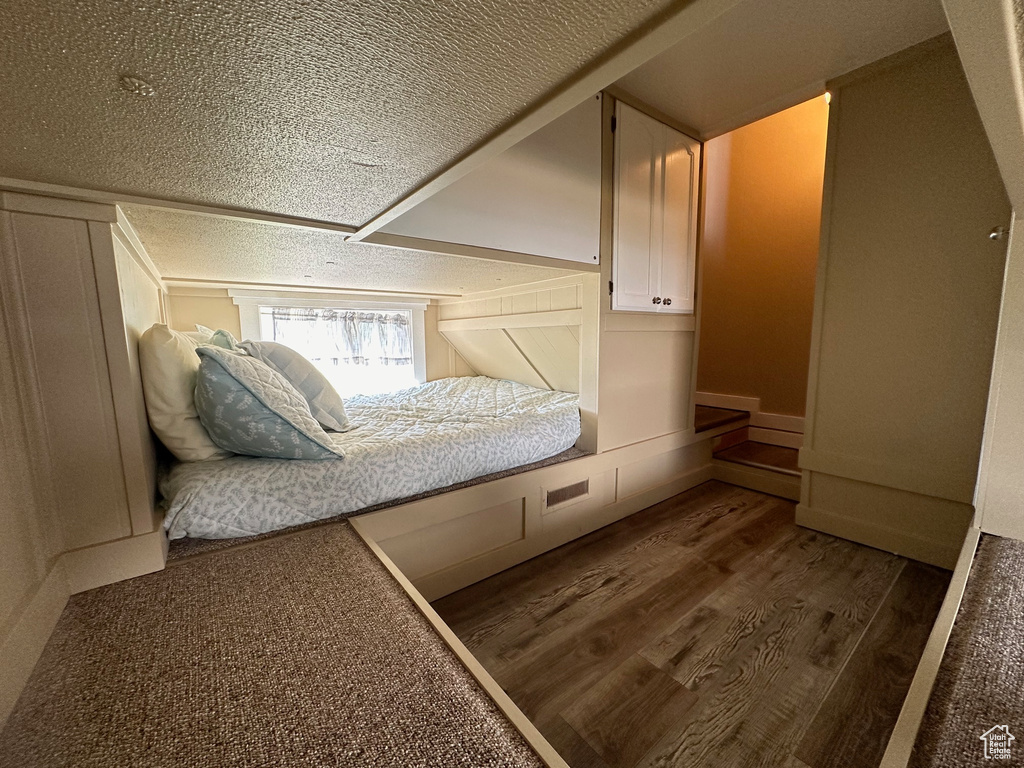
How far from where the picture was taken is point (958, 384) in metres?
1.62

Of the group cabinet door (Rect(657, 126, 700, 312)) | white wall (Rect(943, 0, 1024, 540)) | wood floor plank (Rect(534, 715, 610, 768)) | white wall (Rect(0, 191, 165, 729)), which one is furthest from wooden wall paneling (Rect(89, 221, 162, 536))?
cabinet door (Rect(657, 126, 700, 312))

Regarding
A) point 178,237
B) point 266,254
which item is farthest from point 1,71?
point 266,254

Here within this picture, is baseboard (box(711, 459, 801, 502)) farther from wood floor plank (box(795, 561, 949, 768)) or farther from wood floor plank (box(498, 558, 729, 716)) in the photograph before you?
wood floor plank (box(498, 558, 729, 716))

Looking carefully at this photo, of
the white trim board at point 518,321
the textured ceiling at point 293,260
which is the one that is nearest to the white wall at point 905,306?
the white trim board at point 518,321

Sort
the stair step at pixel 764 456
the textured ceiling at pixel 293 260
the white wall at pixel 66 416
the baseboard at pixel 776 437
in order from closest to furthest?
the white wall at pixel 66 416 → the textured ceiling at pixel 293 260 → the stair step at pixel 764 456 → the baseboard at pixel 776 437

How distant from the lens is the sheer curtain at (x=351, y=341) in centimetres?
271

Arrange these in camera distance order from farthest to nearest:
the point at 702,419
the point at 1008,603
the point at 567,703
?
the point at 702,419, the point at 567,703, the point at 1008,603

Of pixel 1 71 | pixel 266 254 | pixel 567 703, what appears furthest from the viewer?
pixel 266 254

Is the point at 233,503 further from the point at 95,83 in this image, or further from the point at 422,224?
the point at 422,224

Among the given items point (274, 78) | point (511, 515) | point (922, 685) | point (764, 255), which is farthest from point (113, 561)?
point (764, 255)

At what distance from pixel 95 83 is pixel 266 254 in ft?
3.84

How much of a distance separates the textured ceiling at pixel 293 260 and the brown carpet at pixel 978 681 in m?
1.68

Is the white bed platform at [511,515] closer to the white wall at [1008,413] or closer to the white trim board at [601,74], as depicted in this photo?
the white trim board at [601,74]

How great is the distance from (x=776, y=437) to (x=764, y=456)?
408 mm
